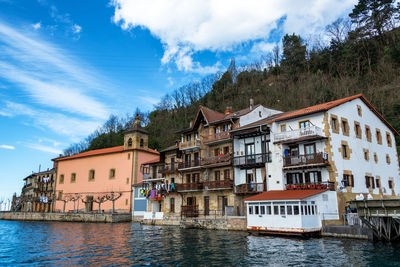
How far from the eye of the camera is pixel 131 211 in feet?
172

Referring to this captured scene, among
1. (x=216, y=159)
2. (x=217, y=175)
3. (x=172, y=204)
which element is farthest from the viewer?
(x=172, y=204)

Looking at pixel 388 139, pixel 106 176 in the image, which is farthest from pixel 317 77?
pixel 106 176

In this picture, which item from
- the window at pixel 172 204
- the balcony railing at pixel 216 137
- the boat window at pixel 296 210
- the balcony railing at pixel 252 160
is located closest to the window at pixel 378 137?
the balcony railing at pixel 252 160

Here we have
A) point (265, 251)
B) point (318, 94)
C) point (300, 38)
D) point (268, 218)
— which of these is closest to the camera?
point (265, 251)

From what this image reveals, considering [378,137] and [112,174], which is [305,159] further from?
[112,174]

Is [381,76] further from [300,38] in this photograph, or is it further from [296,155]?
[296,155]

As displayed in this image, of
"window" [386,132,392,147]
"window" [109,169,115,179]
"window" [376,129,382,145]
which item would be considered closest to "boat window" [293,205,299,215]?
"window" [376,129,382,145]

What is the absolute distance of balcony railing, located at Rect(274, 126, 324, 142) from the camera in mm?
28878

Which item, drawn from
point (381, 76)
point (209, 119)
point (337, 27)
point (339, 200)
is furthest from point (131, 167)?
point (337, 27)

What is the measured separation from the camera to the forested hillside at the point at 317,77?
54.3 m

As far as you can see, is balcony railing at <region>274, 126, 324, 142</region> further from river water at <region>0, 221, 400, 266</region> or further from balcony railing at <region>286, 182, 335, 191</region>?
river water at <region>0, 221, 400, 266</region>

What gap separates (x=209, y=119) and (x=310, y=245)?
22.9 metres

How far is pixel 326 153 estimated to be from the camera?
93.6ft

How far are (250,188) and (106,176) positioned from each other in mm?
34352
